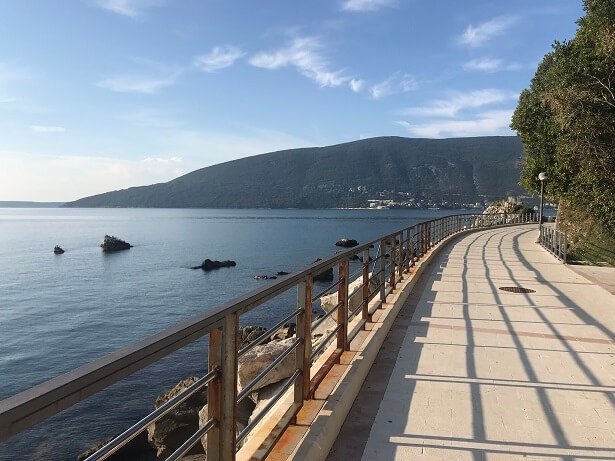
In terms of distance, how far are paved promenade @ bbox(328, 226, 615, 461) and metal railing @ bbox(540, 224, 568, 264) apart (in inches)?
271

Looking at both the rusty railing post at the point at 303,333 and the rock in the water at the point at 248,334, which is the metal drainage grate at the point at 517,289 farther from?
the rock in the water at the point at 248,334

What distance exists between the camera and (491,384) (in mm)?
5258

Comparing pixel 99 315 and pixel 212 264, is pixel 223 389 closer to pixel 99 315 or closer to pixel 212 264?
pixel 99 315

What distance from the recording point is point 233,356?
8.55 ft

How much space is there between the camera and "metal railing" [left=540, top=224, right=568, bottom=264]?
1669cm

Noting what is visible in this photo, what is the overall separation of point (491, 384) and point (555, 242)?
1481 centimetres

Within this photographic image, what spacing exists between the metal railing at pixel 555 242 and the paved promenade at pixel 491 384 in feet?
22.6

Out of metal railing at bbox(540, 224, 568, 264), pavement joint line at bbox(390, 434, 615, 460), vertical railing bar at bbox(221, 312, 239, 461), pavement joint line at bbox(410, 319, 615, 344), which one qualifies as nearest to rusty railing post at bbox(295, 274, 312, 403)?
pavement joint line at bbox(390, 434, 615, 460)

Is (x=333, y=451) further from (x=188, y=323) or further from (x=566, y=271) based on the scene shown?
(x=566, y=271)

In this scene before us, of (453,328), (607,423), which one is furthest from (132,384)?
(607,423)

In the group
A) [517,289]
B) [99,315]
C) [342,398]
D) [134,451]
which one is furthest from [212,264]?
[342,398]

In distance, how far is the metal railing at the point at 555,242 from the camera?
1669cm

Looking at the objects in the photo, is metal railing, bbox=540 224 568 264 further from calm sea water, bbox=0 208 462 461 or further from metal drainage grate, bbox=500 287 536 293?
calm sea water, bbox=0 208 462 461

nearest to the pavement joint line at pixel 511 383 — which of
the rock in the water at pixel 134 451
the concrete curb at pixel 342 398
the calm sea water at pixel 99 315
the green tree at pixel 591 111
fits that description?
the concrete curb at pixel 342 398
